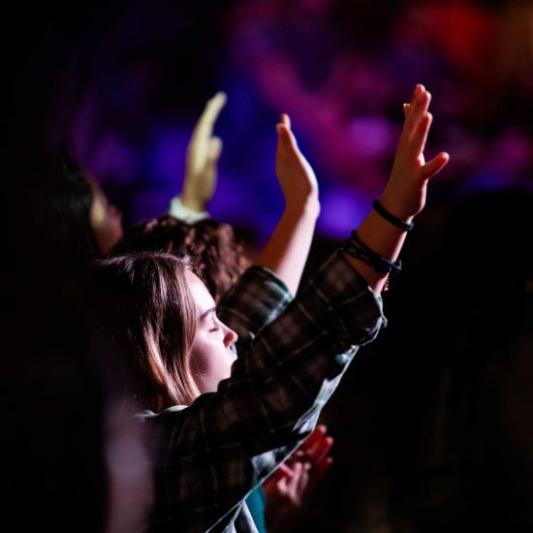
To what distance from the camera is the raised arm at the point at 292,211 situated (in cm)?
96

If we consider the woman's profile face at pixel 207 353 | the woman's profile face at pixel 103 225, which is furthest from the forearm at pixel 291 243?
the woman's profile face at pixel 103 225

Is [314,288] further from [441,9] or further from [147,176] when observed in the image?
[441,9]

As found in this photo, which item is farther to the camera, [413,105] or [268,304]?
[268,304]

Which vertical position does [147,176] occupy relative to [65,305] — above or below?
above

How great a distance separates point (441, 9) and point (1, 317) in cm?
285

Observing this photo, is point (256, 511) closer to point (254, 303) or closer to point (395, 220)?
point (254, 303)

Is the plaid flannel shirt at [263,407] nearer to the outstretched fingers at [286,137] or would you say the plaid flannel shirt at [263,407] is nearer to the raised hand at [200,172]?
the outstretched fingers at [286,137]

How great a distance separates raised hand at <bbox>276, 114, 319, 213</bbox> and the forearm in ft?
0.04

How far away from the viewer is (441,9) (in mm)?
2916

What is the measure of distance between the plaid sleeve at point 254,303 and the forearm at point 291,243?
16 millimetres

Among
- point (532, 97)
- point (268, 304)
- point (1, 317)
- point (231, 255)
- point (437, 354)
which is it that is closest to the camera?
point (1, 317)

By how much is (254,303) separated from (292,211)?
17cm

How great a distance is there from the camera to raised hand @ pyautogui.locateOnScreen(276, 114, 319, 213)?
958mm

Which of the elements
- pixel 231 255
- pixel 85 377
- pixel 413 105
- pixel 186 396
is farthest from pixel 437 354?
pixel 85 377
